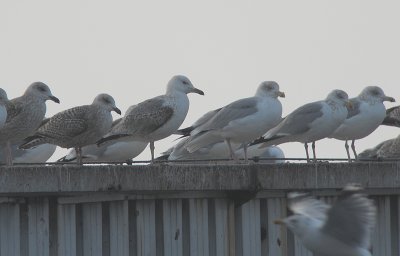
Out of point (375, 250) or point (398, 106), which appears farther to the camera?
point (398, 106)

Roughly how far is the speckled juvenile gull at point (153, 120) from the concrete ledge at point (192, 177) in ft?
13.0

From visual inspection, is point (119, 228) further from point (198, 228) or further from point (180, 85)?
point (180, 85)

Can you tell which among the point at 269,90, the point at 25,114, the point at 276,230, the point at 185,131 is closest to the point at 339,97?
the point at 269,90

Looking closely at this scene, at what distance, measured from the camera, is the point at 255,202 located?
16.1 metres

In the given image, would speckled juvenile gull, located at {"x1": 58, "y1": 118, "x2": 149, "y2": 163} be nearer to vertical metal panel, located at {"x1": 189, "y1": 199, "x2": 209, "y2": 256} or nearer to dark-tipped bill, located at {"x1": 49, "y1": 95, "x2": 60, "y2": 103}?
dark-tipped bill, located at {"x1": 49, "y1": 95, "x2": 60, "y2": 103}

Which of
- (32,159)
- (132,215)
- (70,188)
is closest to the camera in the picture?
(70,188)

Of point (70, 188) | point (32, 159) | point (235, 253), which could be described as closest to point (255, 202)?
point (235, 253)

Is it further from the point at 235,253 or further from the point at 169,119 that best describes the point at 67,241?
the point at 169,119

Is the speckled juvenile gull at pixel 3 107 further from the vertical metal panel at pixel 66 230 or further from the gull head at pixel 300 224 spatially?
the gull head at pixel 300 224

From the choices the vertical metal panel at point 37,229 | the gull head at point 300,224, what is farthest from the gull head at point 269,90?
the gull head at point 300,224

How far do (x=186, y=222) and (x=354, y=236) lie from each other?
13.0 feet

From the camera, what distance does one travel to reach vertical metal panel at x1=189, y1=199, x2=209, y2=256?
50.6ft

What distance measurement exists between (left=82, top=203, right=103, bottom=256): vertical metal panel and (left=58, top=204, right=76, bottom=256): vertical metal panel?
180mm

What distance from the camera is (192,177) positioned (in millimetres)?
15180
